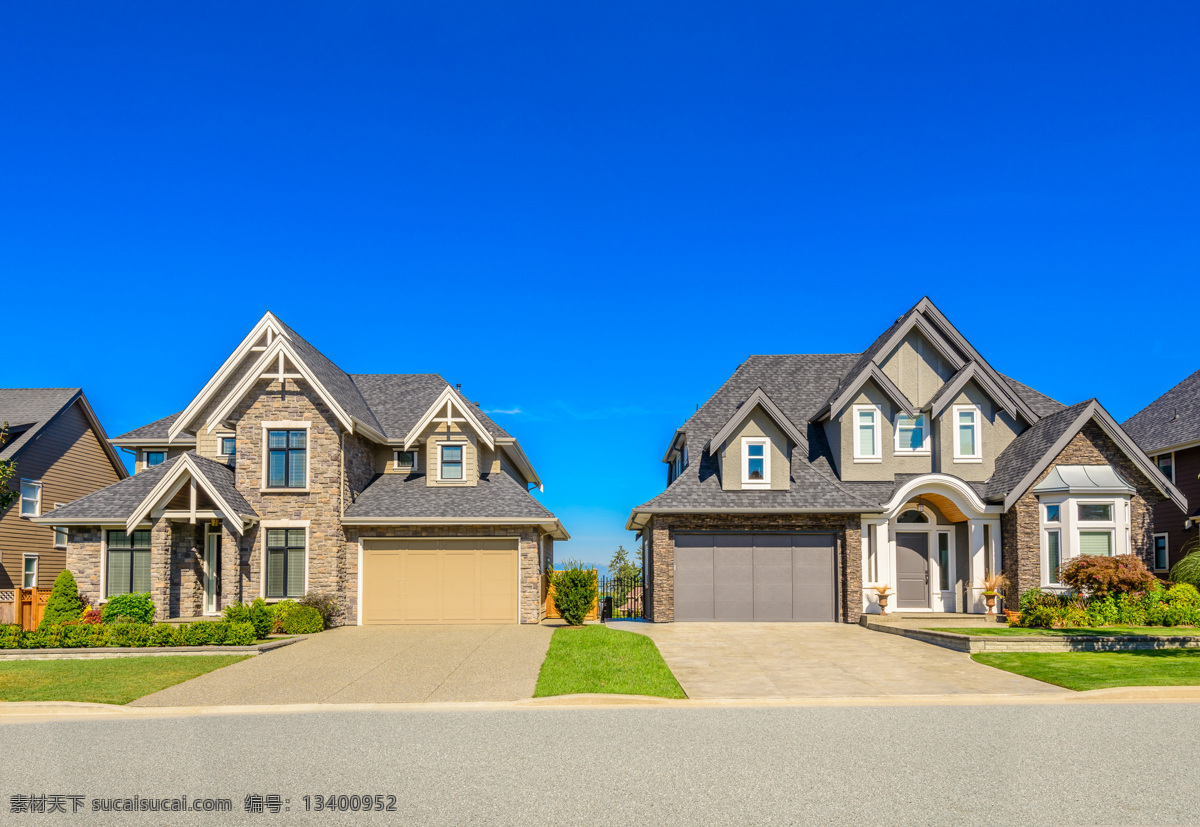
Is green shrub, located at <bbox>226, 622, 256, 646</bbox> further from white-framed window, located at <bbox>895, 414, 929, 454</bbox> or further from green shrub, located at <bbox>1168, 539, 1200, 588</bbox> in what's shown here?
green shrub, located at <bbox>1168, 539, 1200, 588</bbox>

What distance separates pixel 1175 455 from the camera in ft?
103

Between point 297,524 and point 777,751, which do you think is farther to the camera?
point 297,524

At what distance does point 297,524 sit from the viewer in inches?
1003

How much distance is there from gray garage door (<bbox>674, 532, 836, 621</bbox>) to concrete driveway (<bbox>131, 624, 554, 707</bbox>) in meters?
5.39

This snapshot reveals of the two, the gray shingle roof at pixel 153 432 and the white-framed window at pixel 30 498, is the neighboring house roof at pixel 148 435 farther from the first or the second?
the white-framed window at pixel 30 498

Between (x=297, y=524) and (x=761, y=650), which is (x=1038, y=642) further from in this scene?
(x=297, y=524)

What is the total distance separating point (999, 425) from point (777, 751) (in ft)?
68.9

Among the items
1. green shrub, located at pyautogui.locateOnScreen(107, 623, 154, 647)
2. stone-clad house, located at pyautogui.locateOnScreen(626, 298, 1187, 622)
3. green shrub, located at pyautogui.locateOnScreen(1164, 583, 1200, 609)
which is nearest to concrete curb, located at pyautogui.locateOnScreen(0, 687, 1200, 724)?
green shrub, located at pyautogui.locateOnScreen(107, 623, 154, 647)

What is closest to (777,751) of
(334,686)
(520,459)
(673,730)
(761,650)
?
(673,730)

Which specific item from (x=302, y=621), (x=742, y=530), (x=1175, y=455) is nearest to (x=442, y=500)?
(x=302, y=621)

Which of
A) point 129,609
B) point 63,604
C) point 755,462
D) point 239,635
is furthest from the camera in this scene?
point 755,462

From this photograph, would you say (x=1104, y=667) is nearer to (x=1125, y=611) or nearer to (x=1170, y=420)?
(x=1125, y=611)

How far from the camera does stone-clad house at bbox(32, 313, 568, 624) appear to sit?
80.7 feet

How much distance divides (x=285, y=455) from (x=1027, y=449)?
20.9 metres
